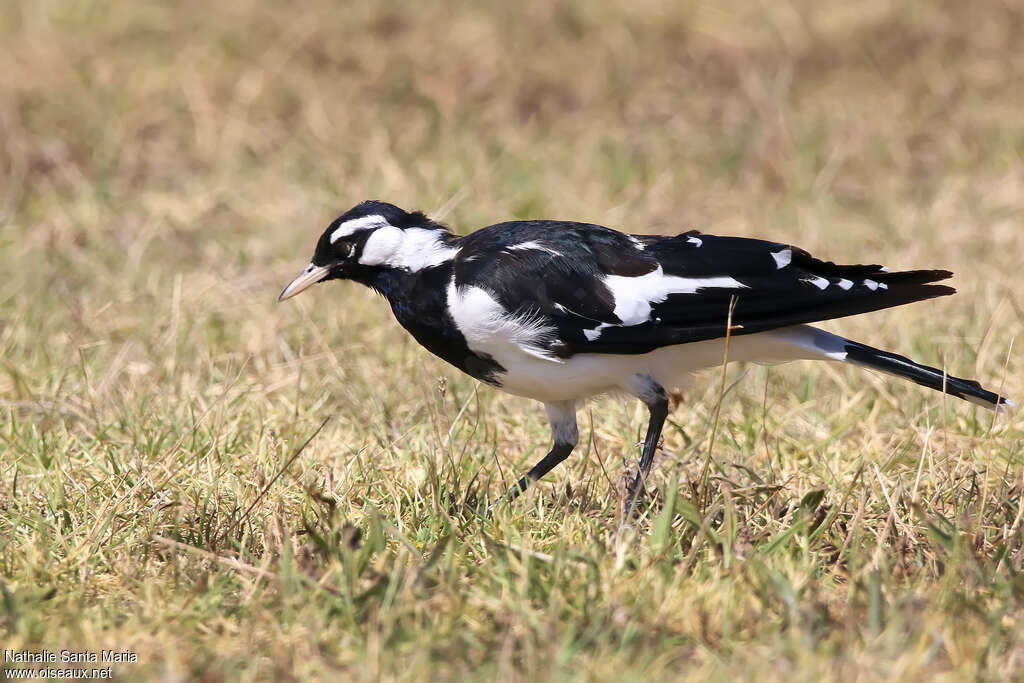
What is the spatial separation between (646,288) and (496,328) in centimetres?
42

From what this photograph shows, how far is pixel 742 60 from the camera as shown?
8.18 metres

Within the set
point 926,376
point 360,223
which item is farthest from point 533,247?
point 926,376

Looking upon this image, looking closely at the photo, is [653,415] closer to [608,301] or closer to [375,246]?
[608,301]

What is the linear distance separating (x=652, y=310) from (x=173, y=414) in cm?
158

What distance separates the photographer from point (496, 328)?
11.4 feet

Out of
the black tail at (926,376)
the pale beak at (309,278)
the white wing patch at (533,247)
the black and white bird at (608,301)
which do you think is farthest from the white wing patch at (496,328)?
the black tail at (926,376)

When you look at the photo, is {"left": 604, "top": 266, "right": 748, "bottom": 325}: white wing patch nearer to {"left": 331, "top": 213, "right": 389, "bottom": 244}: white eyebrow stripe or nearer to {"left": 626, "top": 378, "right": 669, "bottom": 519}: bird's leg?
{"left": 626, "top": 378, "right": 669, "bottom": 519}: bird's leg

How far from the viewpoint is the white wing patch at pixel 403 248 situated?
3666 mm

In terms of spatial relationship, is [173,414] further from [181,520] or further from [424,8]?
[424,8]

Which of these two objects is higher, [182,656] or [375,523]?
[375,523]

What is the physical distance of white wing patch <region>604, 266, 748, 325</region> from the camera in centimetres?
350

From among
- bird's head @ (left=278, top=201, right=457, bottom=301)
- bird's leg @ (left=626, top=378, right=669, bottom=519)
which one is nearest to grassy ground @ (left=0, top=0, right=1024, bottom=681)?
bird's leg @ (left=626, top=378, right=669, bottom=519)

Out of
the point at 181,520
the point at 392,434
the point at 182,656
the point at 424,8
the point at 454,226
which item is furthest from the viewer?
the point at 424,8

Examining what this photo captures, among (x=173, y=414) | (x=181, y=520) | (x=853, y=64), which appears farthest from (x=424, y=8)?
(x=181, y=520)
